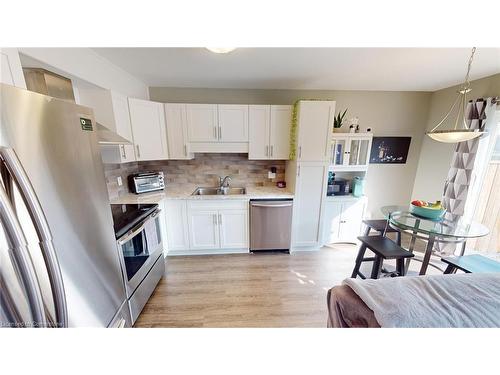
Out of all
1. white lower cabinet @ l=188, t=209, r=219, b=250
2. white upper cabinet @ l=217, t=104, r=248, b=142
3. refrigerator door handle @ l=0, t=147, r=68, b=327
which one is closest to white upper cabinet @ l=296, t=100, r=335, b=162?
white upper cabinet @ l=217, t=104, r=248, b=142

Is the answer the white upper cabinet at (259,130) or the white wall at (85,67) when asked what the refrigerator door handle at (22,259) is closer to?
the white wall at (85,67)

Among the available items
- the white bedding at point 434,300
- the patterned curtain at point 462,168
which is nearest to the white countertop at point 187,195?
the white bedding at point 434,300

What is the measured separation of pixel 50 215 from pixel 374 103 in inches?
146

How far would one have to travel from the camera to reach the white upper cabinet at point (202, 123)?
2.36 meters

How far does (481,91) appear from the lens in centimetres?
209

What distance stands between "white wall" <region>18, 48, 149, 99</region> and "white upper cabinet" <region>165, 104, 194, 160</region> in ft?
1.54

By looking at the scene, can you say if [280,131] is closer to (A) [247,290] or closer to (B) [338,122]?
(B) [338,122]

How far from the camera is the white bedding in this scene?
0.67m

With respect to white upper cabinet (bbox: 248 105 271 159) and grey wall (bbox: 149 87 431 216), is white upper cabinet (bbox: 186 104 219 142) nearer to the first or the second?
grey wall (bbox: 149 87 431 216)

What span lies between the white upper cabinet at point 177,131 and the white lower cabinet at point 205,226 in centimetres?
68

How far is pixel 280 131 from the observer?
247 cm
